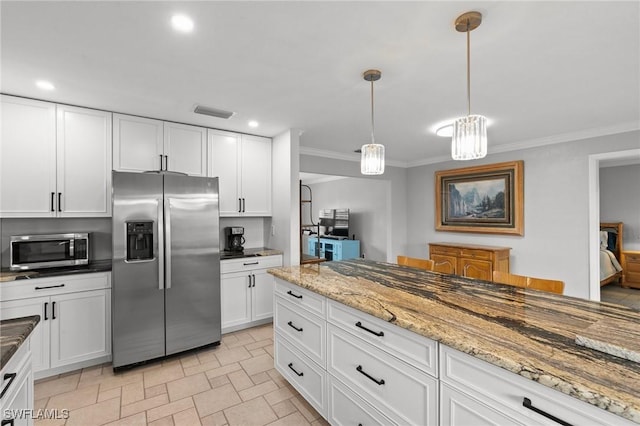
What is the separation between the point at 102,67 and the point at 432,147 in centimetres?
422

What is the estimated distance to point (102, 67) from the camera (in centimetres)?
211

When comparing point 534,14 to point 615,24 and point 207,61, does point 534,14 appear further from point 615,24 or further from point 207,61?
point 207,61

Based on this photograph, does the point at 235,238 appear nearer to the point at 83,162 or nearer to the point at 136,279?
the point at 136,279

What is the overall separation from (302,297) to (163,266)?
155cm

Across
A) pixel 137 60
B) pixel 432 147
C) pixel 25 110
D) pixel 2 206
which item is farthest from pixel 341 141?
pixel 2 206

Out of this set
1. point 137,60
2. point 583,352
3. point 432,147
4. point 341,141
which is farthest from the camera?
point 432,147

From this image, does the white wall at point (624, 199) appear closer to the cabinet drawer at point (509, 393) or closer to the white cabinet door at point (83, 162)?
the cabinet drawer at point (509, 393)

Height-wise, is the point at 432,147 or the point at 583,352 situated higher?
the point at 432,147

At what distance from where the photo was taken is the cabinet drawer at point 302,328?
1.96 meters

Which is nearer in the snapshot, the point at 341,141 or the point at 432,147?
the point at 341,141

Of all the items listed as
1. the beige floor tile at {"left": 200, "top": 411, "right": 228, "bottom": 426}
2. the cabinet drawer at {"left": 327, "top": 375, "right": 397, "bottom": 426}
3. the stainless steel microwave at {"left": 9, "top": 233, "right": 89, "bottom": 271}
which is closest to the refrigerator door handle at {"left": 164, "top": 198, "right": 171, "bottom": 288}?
the stainless steel microwave at {"left": 9, "top": 233, "right": 89, "bottom": 271}

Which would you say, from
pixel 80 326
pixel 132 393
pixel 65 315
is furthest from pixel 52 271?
pixel 132 393

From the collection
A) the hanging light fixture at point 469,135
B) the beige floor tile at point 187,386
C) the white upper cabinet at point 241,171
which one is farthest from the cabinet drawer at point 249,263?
the hanging light fixture at point 469,135

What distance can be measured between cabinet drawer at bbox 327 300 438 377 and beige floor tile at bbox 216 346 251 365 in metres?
1.58
